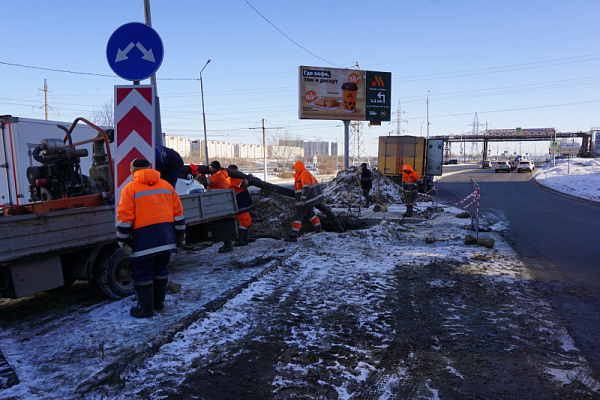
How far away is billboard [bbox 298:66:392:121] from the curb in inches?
762

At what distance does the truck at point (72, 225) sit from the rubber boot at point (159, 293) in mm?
819

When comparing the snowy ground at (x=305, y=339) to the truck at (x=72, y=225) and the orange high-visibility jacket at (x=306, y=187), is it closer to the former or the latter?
the truck at (x=72, y=225)

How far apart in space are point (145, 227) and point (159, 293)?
0.83 meters

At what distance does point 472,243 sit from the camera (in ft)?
26.8

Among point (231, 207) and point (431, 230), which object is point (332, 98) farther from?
point (231, 207)

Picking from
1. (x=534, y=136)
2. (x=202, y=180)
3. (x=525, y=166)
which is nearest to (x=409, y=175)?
(x=202, y=180)

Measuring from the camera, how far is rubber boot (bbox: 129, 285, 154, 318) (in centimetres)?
397

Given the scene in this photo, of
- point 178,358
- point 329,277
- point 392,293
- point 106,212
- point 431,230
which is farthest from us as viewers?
point 431,230

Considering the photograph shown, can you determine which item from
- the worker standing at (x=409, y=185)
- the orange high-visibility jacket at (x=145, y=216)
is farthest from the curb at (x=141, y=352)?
the worker standing at (x=409, y=185)

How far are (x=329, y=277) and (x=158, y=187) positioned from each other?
292 cm

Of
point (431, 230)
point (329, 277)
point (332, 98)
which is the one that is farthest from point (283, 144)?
point (329, 277)

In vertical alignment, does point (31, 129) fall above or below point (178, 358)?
above

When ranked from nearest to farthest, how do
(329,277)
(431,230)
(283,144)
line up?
(329,277) < (431,230) < (283,144)

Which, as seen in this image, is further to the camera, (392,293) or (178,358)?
(392,293)
